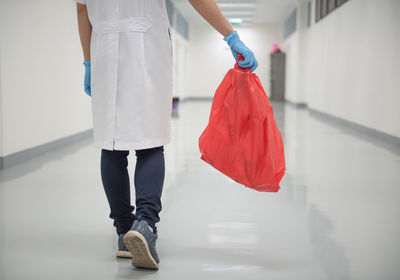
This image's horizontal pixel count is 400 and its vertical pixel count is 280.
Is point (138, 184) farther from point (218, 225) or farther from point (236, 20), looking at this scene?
point (236, 20)

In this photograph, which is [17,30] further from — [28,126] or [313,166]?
[313,166]

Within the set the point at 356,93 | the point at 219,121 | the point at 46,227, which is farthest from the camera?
the point at 356,93

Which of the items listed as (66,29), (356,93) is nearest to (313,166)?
(66,29)

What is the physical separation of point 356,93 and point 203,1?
5.95m

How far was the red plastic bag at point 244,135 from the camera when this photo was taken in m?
1.70

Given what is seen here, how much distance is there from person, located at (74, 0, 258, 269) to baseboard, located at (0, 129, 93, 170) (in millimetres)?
2228

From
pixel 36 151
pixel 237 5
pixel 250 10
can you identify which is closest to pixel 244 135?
pixel 36 151

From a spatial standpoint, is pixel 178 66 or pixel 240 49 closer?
pixel 240 49

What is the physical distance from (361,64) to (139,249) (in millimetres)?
6070

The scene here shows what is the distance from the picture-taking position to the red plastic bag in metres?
1.70

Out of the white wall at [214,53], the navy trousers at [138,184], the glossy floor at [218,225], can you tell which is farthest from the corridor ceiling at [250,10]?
the navy trousers at [138,184]

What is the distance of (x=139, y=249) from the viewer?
151cm

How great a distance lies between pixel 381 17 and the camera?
5.76 metres

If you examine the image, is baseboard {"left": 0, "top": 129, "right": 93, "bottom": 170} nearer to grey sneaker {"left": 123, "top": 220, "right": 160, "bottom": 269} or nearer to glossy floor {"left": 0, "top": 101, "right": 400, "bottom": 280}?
glossy floor {"left": 0, "top": 101, "right": 400, "bottom": 280}
